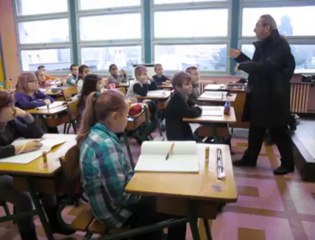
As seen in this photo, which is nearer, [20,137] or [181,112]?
[20,137]

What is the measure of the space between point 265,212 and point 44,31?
308 inches

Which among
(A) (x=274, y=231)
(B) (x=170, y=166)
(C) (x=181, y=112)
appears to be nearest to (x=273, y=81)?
(C) (x=181, y=112)

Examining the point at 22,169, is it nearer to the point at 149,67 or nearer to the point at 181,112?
the point at 181,112

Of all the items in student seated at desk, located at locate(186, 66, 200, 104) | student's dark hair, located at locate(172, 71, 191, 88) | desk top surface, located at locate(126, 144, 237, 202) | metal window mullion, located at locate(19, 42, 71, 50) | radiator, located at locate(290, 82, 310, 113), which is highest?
metal window mullion, located at locate(19, 42, 71, 50)

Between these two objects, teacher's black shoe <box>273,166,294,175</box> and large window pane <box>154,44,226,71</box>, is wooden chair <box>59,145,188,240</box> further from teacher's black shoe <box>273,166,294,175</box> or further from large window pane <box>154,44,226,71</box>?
large window pane <box>154,44,226,71</box>

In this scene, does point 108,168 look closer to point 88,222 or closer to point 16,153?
point 88,222

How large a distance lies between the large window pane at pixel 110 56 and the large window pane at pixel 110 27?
29cm

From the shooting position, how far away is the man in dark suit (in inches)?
112

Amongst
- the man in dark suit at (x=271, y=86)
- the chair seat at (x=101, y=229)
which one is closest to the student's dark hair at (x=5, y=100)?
the chair seat at (x=101, y=229)

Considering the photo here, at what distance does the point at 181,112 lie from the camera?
8.48 ft

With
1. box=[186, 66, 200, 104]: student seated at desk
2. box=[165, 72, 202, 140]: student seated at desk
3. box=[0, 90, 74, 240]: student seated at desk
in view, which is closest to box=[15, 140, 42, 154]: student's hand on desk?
box=[0, 90, 74, 240]: student seated at desk

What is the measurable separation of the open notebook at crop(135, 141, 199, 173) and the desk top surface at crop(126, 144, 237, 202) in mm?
41

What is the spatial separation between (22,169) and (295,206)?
7.03 ft

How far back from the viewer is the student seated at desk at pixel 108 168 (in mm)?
1325
